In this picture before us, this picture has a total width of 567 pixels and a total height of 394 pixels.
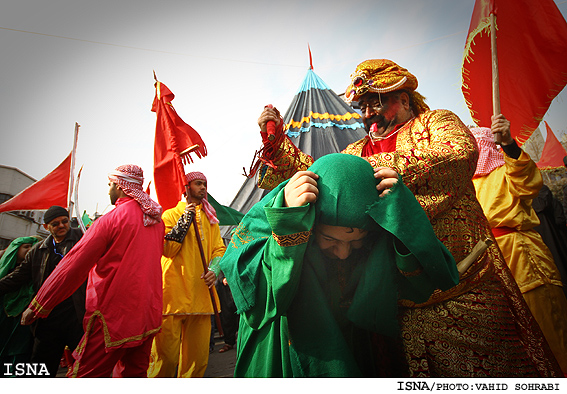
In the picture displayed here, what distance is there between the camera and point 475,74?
219 cm

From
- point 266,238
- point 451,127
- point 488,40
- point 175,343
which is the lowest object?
point 175,343

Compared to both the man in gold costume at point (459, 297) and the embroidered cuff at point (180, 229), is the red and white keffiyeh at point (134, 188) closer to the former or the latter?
the embroidered cuff at point (180, 229)

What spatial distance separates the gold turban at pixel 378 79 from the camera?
5.17 ft

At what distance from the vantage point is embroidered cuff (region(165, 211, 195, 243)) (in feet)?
11.5

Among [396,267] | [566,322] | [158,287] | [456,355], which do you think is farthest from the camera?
[158,287]

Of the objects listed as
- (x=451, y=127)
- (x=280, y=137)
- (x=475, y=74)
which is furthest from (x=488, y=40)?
(x=280, y=137)

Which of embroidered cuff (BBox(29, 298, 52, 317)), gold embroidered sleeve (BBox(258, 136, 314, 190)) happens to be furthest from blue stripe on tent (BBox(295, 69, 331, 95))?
embroidered cuff (BBox(29, 298, 52, 317))

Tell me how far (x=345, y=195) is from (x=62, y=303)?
3.85 meters

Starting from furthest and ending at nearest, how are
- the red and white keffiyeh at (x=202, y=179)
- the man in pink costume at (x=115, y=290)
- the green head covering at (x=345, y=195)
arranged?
the red and white keffiyeh at (x=202, y=179), the man in pink costume at (x=115, y=290), the green head covering at (x=345, y=195)

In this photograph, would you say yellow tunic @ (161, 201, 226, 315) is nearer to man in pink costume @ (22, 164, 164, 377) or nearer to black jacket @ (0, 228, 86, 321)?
man in pink costume @ (22, 164, 164, 377)

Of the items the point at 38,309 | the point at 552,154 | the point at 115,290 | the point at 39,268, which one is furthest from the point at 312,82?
the point at 552,154

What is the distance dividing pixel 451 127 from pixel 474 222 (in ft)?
1.37

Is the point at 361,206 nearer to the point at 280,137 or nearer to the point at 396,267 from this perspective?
the point at 396,267

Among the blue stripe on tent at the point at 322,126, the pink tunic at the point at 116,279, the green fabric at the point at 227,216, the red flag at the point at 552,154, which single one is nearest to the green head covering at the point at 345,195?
the blue stripe on tent at the point at 322,126
